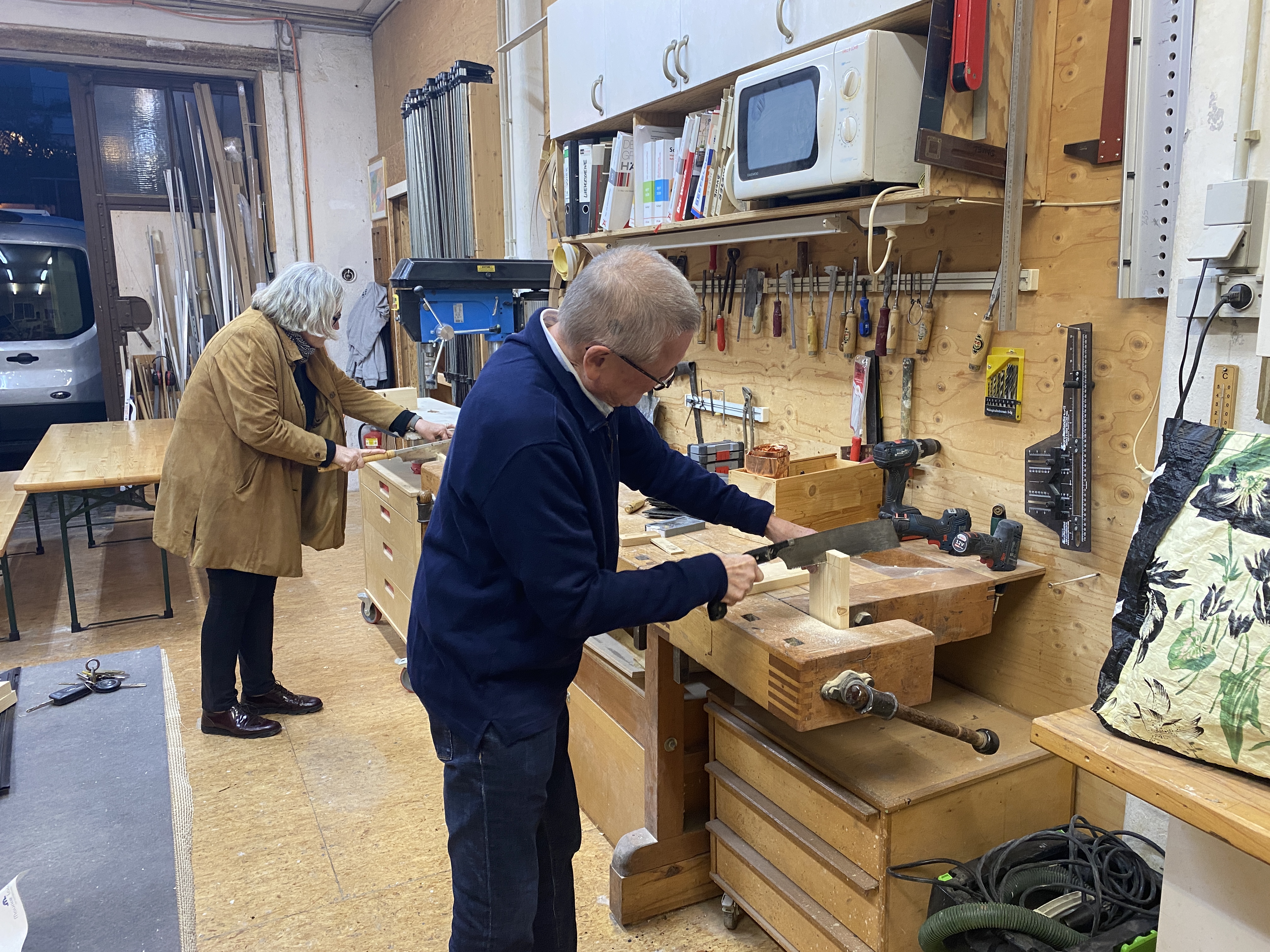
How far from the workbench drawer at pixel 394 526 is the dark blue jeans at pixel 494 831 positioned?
1.39m

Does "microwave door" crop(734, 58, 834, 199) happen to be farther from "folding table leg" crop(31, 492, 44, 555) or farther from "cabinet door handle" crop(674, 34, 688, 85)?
"folding table leg" crop(31, 492, 44, 555)

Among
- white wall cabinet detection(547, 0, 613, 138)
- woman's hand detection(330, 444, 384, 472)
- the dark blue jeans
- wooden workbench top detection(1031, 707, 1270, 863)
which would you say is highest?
white wall cabinet detection(547, 0, 613, 138)

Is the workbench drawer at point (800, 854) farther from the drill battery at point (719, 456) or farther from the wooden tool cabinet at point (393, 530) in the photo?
the wooden tool cabinet at point (393, 530)

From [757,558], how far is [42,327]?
19.6ft

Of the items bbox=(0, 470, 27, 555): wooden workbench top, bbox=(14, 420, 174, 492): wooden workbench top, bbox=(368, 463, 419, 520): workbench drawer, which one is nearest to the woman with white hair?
bbox=(368, 463, 419, 520): workbench drawer

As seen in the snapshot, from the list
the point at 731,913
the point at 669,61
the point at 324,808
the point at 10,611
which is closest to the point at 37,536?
the point at 10,611

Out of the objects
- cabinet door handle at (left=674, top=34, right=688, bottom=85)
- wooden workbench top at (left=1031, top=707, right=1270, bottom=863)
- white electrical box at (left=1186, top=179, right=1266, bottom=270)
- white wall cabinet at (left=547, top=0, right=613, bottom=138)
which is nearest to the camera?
wooden workbench top at (left=1031, top=707, right=1270, bottom=863)

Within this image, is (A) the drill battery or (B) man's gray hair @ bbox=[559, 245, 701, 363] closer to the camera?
(B) man's gray hair @ bbox=[559, 245, 701, 363]

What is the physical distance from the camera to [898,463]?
205 centimetres

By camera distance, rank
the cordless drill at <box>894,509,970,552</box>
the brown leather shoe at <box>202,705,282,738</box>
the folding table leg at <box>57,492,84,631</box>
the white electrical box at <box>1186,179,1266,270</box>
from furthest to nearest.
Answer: the folding table leg at <box>57,492,84,631</box> < the brown leather shoe at <box>202,705,282,738</box> < the cordless drill at <box>894,509,970,552</box> < the white electrical box at <box>1186,179,1266,270</box>

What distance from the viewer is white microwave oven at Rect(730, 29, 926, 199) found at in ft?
5.61

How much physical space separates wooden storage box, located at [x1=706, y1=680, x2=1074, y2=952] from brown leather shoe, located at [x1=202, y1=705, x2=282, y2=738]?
5.23 feet

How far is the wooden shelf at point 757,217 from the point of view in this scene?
1.73 m

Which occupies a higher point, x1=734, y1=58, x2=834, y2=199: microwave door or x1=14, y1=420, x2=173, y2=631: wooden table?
x1=734, y1=58, x2=834, y2=199: microwave door
